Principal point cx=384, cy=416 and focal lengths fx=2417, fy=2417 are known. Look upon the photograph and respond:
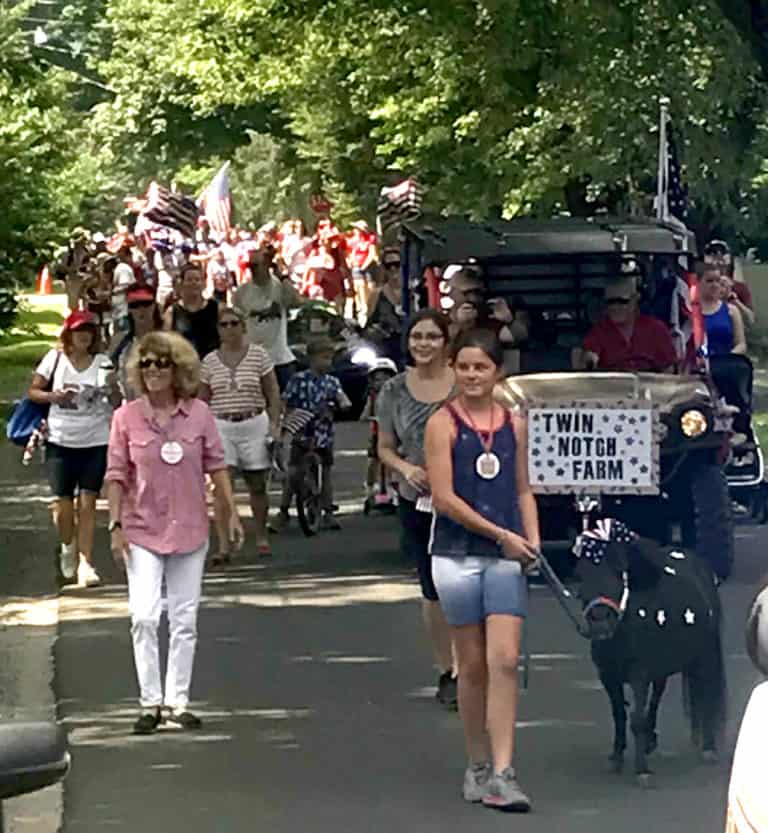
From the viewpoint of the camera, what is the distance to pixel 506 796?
8.64m

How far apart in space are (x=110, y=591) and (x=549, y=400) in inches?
125

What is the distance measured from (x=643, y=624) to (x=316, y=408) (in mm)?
8110

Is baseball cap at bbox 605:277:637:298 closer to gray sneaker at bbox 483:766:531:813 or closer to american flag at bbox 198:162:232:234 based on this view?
gray sneaker at bbox 483:766:531:813

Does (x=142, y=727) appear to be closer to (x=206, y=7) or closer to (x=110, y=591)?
(x=110, y=591)

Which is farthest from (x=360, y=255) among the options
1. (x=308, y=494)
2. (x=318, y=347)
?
(x=308, y=494)

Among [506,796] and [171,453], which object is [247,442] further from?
[506,796]

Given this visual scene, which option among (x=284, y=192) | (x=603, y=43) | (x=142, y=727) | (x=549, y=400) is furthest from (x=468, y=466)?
(x=284, y=192)

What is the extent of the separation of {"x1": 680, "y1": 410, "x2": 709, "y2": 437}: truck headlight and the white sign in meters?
0.75

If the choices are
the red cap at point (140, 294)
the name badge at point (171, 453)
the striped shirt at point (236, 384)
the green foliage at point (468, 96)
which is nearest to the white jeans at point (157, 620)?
the name badge at point (171, 453)

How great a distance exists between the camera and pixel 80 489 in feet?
47.7

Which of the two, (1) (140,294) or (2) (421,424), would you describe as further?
(1) (140,294)

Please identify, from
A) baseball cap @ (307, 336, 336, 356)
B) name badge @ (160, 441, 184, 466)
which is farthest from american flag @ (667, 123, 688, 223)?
name badge @ (160, 441, 184, 466)

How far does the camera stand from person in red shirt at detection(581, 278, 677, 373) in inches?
558

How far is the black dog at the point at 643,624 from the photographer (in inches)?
354
